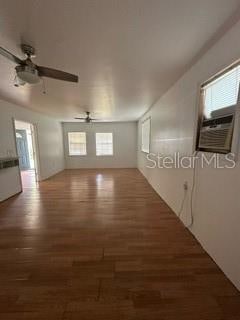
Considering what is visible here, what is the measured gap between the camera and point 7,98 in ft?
12.7

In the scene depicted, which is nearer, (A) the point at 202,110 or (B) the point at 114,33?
(B) the point at 114,33

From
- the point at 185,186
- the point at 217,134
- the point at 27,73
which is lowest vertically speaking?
the point at 185,186

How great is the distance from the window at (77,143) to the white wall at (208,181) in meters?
5.73

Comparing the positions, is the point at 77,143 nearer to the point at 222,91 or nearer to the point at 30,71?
the point at 30,71

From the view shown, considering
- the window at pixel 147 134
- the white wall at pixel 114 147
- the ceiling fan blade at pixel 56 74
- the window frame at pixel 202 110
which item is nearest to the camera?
the window frame at pixel 202 110

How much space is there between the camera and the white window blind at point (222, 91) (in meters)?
1.50

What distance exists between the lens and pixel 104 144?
27.7 ft

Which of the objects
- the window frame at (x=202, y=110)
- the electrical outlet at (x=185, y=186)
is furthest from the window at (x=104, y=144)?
the window frame at (x=202, y=110)

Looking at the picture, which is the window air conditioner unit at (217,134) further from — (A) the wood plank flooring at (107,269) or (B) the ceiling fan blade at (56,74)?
(B) the ceiling fan blade at (56,74)

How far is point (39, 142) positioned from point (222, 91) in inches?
Result: 218

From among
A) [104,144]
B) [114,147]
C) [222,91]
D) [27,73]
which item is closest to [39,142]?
[104,144]

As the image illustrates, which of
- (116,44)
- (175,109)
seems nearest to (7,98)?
(116,44)

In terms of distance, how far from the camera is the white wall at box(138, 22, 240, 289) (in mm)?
1508

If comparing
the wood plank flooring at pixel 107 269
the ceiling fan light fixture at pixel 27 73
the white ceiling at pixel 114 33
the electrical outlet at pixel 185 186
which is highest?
the white ceiling at pixel 114 33
